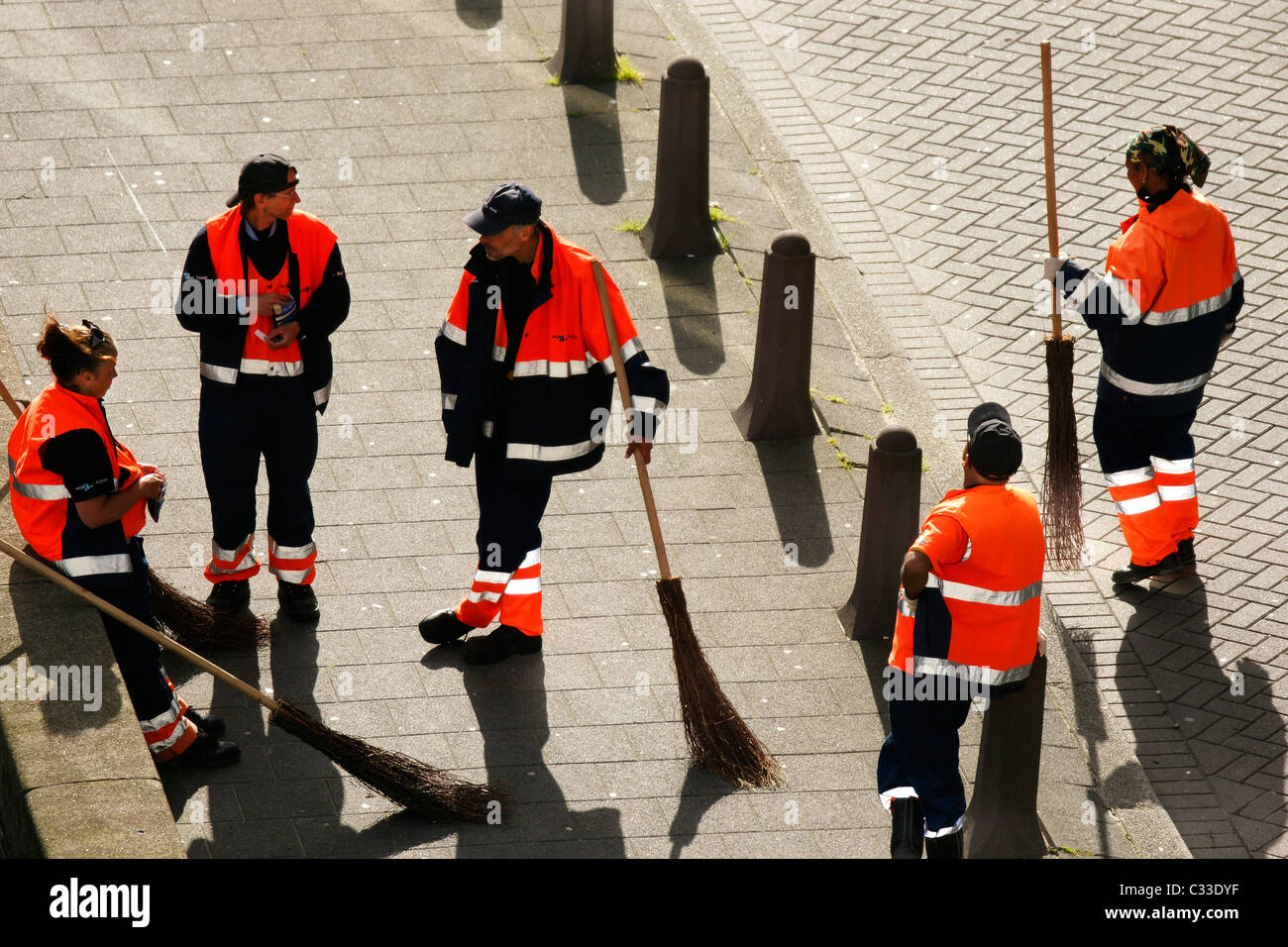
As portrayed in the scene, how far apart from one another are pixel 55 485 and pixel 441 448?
266 centimetres

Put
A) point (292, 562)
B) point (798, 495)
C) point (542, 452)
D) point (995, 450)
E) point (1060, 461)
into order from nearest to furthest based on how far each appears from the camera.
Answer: point (995, 450)
point (542, 452)
point (292, 562)
point (1060, 461)
point (798, 495)

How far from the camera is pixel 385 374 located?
8.90 m

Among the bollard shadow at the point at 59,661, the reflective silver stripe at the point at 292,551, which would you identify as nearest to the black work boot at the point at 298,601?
the reflective silver stripe at the point at 292,551

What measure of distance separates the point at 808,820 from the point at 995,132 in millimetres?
6211

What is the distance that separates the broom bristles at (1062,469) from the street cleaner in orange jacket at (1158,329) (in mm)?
204

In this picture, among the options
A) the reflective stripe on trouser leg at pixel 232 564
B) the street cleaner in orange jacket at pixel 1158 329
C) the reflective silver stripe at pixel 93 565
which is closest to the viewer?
the reflective silver stripe at pixel 93 565

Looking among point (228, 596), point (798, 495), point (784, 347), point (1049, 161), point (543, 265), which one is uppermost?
point (1049, 161)

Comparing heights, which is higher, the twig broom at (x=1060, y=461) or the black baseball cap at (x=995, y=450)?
the black baseball cap at (x=995, y=450)

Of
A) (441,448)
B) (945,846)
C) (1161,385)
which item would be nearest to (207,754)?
(441,448)

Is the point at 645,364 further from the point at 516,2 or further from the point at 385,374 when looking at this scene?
the point at 516,2

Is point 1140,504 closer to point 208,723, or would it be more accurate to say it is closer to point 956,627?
point 956,627

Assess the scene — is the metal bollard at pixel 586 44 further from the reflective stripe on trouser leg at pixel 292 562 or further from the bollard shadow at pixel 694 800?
the bollard shadow at pixel 694 800

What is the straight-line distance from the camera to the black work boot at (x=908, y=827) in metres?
6.02

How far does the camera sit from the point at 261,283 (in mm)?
6875
